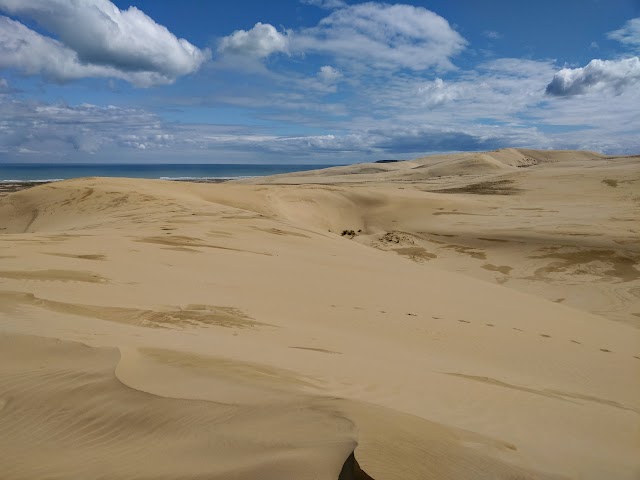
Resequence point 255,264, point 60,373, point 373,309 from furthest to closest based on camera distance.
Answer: point 255,264 → point 373,309 → point 60,373

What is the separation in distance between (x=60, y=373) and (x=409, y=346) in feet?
11.7

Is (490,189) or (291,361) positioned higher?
(490,189)

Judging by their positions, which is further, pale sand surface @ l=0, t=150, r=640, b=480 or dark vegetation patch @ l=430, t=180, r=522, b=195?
dark vegetation patch @ l=430, t=180, r=522, b=195

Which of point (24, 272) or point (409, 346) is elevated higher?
point (24, 272)

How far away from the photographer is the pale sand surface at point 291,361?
7.48 feet

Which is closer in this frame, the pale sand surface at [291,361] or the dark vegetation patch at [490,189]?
the pale sand surface at [291,361]

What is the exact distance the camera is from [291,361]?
3875mm

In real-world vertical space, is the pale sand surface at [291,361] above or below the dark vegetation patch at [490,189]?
below

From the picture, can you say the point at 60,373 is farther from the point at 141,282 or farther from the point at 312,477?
the point at 141,282

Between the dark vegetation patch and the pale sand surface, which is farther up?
the dark vegetation patch

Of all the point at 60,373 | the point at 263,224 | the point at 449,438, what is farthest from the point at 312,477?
the point at 263,224

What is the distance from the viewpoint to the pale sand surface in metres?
2.28

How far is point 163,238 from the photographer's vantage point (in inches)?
362

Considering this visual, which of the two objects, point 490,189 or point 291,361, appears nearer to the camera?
point 291,361
